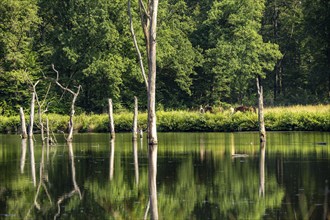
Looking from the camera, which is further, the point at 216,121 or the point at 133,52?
the point at 133,52

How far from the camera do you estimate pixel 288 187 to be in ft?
58.2

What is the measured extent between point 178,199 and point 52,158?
13509 mm

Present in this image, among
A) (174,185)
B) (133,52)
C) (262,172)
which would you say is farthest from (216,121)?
(174,185)

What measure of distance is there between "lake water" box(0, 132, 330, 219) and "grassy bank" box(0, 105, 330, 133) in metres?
19.5

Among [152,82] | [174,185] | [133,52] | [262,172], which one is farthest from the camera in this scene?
[133,52]

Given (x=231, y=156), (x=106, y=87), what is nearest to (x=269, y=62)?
(x=106, y=87)

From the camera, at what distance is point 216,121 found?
5372 cm

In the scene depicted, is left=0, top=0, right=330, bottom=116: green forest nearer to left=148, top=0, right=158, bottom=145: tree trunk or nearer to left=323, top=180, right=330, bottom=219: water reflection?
left=148, top=0, right=158, bottom=145: tree trunk

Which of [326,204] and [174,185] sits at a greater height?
[174,185]

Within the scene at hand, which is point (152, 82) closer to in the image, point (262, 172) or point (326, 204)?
point (262, 172)

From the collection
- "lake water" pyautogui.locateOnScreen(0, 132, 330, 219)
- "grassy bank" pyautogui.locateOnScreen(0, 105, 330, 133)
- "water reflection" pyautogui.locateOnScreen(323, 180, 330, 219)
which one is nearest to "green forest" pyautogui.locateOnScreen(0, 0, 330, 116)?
"grassy bank" pyautogui.locateOnScreen(0, 105, 330, 133)

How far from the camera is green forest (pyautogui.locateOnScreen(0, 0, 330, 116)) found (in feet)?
226

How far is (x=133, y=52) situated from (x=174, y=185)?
2096 inches

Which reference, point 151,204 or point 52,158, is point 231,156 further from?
point 151,204
